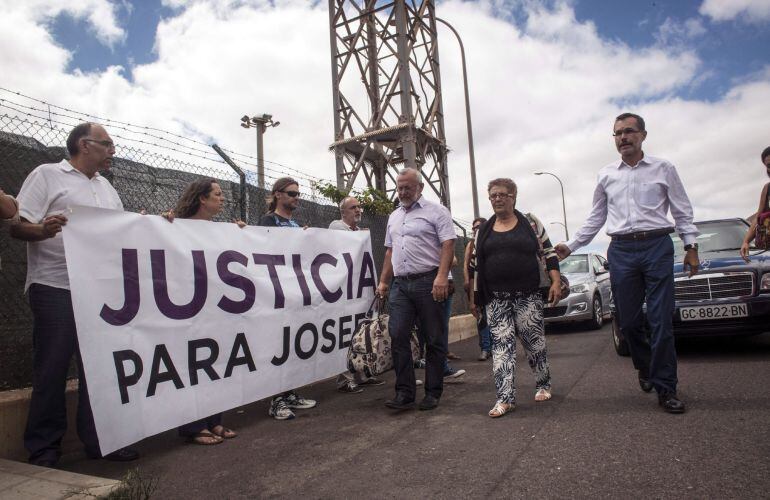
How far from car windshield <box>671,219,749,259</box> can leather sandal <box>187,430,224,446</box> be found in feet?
17.5

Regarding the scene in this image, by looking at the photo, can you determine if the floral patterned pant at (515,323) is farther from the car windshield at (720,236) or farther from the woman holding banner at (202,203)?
the car windshield at (720,236)

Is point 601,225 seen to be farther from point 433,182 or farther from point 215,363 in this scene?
point 433,182

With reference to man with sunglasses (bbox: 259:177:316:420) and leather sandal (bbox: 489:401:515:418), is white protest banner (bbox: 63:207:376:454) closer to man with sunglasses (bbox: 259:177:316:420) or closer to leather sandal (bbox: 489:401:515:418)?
man with sunglasses (bbox: 259:177:316:420)

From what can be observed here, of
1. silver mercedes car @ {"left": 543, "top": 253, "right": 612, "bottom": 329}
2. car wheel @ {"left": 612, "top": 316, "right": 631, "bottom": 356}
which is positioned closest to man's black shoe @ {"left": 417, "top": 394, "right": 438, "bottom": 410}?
car wheel @ {"left": 612, "top": 316, "right": 631, "bottom": 356}

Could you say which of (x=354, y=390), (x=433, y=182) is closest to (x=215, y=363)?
(x=354, y=390)

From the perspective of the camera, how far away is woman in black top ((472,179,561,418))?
4090 millimetres

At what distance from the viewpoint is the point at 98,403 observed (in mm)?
3127

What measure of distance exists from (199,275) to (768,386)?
4.38 meters

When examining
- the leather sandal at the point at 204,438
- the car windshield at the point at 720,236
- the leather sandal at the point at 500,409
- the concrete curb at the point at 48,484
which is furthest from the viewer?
the car windshield at the point at 720,236

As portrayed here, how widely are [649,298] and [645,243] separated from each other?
40cm

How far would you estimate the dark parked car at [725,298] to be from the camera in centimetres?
524

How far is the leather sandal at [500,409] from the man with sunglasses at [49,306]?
7.98 feet

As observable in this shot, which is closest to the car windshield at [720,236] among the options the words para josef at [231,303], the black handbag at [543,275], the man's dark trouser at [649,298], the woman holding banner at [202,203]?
the man's dark trouser at [649,298]

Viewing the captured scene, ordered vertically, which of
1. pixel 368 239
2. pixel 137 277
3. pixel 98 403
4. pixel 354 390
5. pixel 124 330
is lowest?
pixel 354 390
